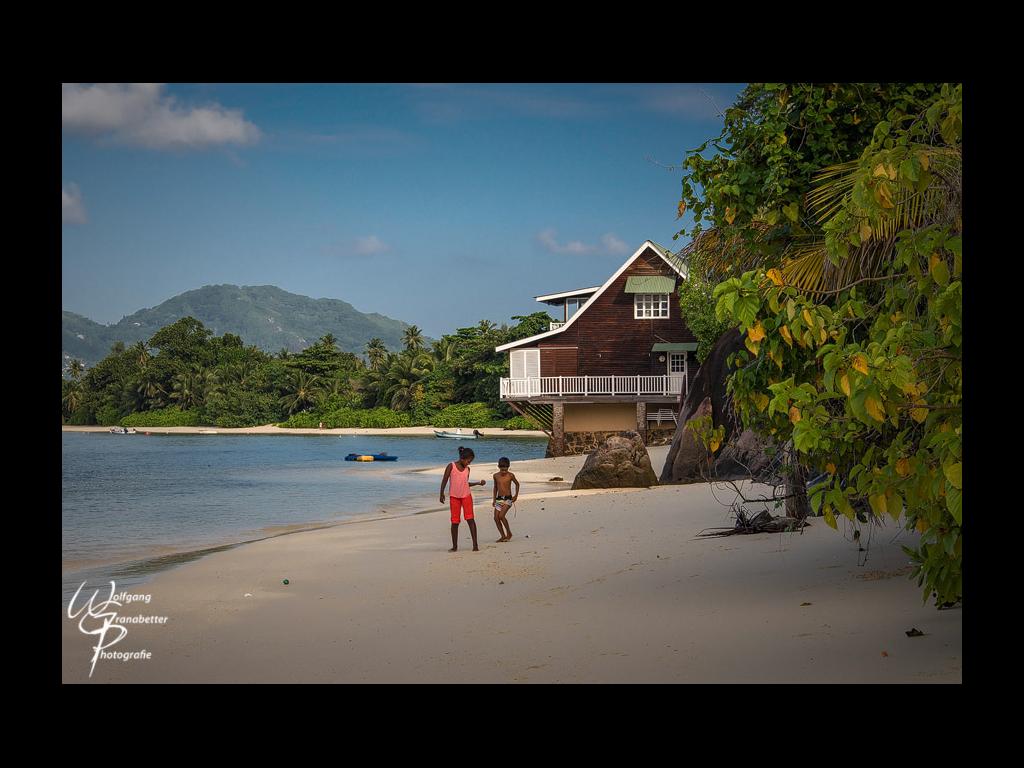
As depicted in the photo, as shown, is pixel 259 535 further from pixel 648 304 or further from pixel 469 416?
pixel 469 416

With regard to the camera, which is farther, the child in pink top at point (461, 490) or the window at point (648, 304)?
the window at point (648, 304)

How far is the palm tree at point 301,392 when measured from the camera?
76812 millimetres

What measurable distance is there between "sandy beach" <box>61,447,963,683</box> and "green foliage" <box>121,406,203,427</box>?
229 ft

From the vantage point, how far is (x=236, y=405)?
7825 centimetres

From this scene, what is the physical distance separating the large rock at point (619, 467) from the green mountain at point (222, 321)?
63.0m

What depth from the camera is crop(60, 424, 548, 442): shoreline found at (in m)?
62.9

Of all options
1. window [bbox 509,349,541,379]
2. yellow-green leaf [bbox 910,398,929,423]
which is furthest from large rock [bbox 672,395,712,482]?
window [bbox 509,349,541,379]

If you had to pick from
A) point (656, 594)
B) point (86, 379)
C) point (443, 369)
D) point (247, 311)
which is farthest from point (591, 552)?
point (247, 311)

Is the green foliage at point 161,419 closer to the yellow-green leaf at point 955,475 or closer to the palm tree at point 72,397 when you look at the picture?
the palm tree at point 72,397

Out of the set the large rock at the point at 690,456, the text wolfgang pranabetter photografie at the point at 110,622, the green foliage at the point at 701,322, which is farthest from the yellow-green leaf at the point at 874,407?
the green foliage at the point at 701,322

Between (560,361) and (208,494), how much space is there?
50.1 ft

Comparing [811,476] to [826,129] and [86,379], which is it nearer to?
[826,129]
